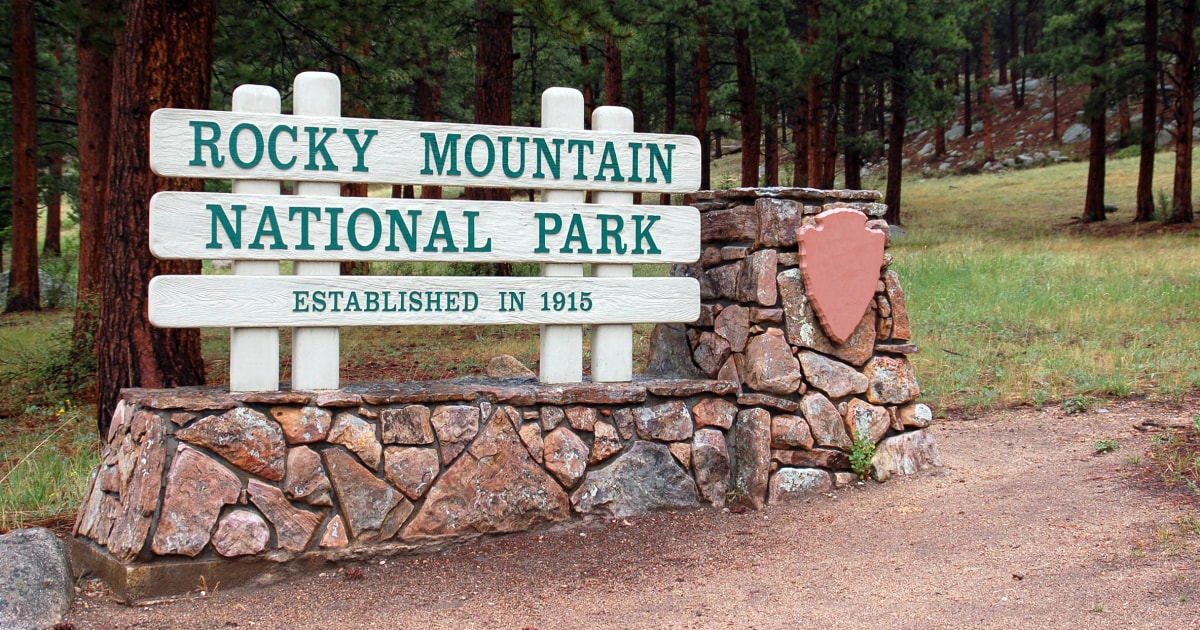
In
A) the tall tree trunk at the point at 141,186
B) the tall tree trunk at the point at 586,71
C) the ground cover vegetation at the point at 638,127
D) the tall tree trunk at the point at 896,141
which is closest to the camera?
the tall tree trunk at the point at 141,186

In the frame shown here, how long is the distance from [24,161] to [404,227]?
488 inches

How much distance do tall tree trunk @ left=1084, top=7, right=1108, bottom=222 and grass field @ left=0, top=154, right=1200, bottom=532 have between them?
487cm

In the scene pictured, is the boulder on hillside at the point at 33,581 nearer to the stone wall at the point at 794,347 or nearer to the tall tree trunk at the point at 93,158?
the stone wall at the point at 794,347

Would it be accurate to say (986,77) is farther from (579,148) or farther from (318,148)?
(318,148)

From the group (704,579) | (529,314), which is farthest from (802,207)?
(704,579)

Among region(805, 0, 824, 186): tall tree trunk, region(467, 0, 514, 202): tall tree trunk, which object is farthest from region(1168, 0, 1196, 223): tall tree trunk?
region(467, 0, 514, 202): tall tree trunk

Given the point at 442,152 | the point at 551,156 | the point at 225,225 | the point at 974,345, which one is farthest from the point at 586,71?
the point at 225,225

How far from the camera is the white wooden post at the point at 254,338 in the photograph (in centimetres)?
458

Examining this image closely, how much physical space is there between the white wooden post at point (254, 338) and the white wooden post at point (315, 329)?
10 cm

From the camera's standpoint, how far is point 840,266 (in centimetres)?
562

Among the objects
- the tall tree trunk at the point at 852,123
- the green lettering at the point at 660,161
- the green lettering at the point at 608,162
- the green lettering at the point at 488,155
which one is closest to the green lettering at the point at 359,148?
the green lettering at the point at 488,155

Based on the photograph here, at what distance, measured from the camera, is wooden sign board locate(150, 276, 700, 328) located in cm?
444

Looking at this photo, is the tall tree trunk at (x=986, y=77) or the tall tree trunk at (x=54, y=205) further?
the tall tree trunk at (x=986, y=77)

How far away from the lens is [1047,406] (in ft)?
24.5
